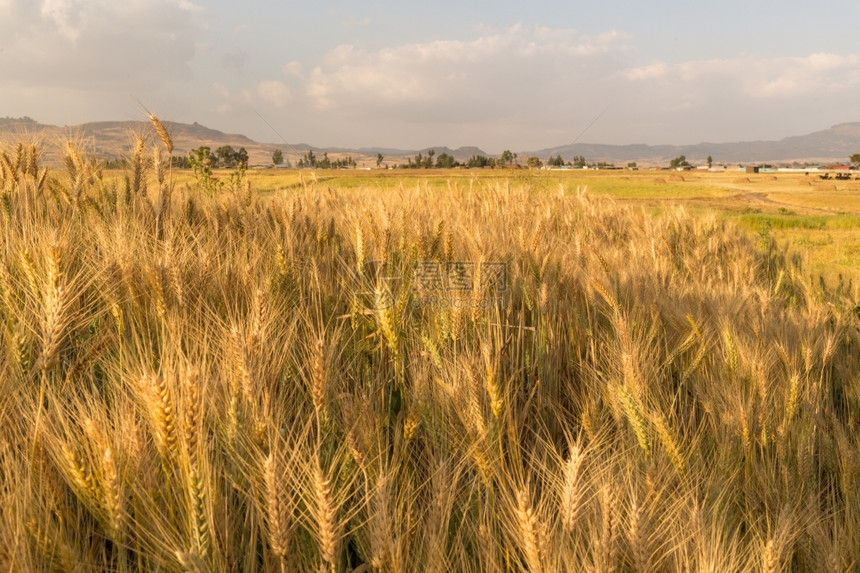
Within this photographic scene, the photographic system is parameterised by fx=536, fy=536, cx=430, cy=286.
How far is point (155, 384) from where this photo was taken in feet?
2.91

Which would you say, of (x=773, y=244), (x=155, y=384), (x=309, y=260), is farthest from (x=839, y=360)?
(x=773, y=244)

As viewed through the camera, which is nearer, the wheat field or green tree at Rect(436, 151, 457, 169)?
the wheat field

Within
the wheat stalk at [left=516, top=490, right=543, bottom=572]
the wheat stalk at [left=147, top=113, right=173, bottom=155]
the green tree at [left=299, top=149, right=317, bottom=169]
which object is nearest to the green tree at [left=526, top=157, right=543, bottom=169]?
the green tree at [left=299, top=149, right=317, bottom=169]

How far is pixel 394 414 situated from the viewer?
63.9 inches

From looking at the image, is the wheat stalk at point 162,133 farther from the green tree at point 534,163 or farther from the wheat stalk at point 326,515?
the green tree at point 534,163

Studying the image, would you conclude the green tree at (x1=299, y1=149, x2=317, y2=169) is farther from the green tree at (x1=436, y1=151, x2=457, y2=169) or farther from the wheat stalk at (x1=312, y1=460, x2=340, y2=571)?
the green tree at (x1=436, y1=151, x2=457, y2=169)

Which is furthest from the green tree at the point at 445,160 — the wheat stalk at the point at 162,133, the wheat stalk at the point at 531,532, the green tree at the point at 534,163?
the wheat stalk at the point at 531,532

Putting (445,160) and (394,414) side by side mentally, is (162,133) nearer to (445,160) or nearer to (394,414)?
(394,414)

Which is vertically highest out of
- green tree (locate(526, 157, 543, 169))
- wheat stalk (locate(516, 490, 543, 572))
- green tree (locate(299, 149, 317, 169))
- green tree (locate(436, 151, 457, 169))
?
green tree (locate(436, 151, 457, 169))

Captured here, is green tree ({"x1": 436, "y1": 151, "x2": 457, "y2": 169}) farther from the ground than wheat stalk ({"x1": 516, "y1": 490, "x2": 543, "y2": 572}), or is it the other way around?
green tree ({"x1": 436, "y1": 151, "x2": 457, "y2": 169})

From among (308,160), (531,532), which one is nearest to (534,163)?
(308,160)

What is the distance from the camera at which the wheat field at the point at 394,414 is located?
95cm

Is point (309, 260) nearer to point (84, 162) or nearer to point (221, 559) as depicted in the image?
point (221, 559)

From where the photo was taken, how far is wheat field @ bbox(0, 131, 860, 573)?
3.11ft
